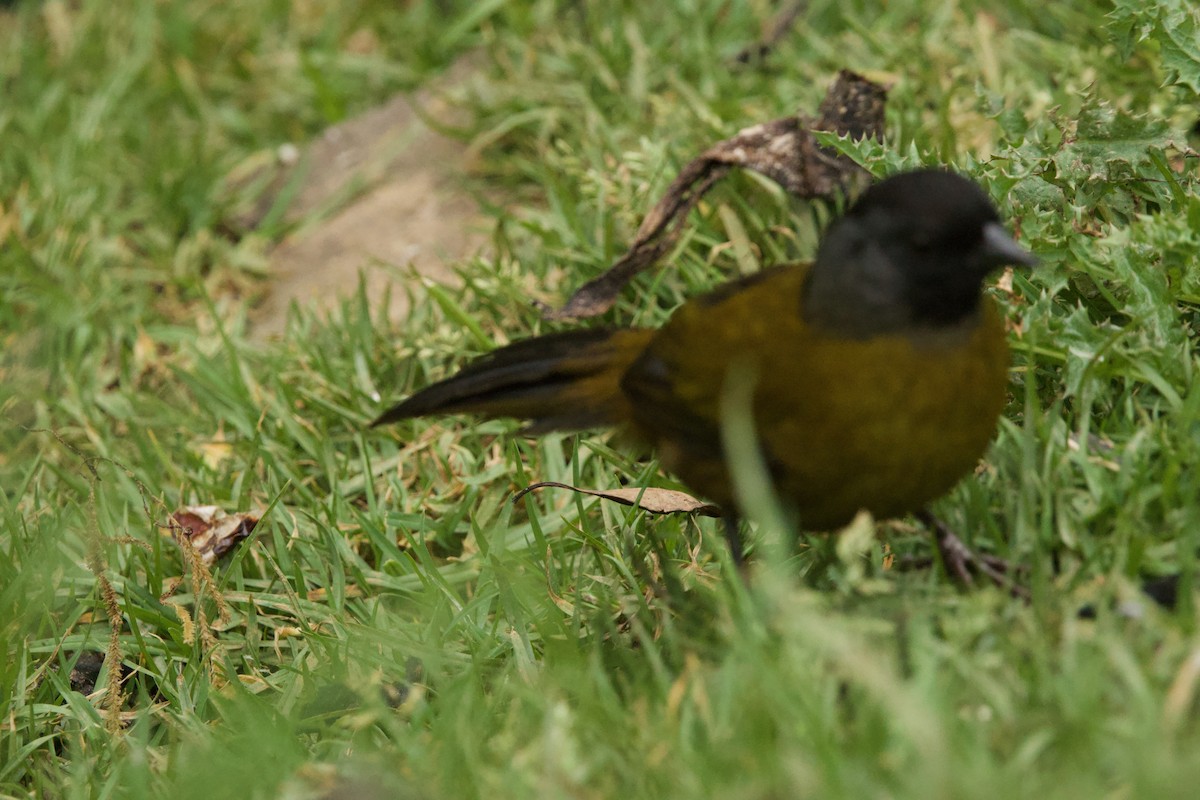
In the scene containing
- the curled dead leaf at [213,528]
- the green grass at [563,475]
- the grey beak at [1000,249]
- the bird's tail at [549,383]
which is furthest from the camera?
the curled dead leaf at [213,528]

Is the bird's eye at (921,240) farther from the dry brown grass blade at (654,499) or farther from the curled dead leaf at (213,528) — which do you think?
the curled dead leaf at (213,528)

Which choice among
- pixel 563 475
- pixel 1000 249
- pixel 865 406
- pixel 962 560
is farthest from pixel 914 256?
pixel 563 475

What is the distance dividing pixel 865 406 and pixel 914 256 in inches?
13.2

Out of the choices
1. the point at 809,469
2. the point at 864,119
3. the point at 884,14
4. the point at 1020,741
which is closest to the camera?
the point at 1020,741

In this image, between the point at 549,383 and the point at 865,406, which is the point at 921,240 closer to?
the point at 865,406

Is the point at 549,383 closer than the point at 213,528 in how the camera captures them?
Yes

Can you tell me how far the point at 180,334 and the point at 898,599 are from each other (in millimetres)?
3508

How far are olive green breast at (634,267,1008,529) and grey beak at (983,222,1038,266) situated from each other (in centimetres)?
16

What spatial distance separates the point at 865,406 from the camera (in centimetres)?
273

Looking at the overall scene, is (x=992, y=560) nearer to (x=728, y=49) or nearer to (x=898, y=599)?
(x=898, y=599)

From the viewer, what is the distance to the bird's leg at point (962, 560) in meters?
2.74

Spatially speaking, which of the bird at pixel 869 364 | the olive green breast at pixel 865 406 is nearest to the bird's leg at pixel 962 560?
the bird at pixel 869 364

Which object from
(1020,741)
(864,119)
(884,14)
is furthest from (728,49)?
(1020,741)

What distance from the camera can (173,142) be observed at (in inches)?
244
